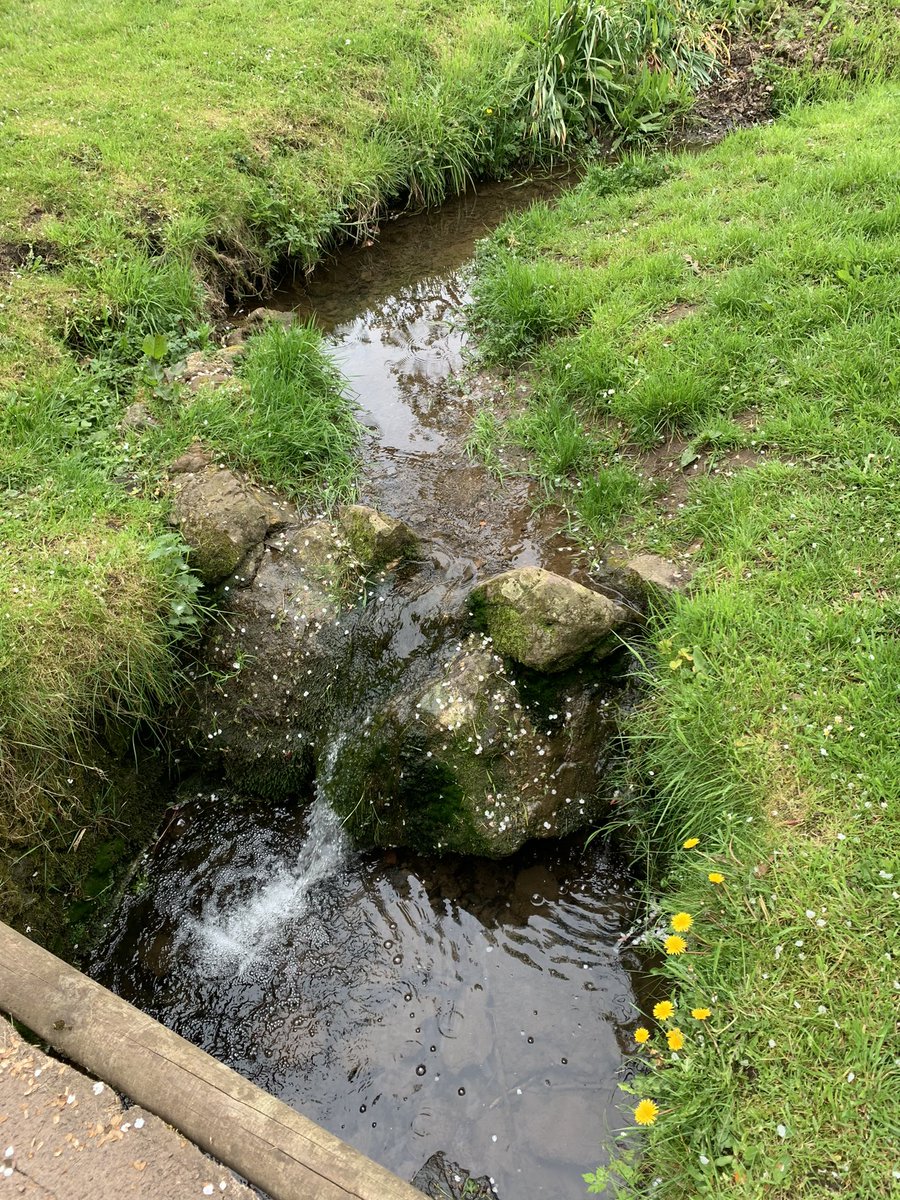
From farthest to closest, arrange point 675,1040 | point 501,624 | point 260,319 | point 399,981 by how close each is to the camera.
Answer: point 260,319, point 501,624, point 399,981, point 675,1040

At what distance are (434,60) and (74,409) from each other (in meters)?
5.67

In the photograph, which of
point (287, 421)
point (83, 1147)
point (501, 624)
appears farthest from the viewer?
point (287, 421)

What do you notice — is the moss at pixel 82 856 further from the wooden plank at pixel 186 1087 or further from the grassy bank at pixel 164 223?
the wooden plank at pixel 186 1087

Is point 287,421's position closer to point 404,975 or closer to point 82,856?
point 82,856

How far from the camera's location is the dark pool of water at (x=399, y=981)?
292cm

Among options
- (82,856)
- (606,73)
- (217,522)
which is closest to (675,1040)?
(82,856)

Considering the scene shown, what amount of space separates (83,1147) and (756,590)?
3168 millimetres

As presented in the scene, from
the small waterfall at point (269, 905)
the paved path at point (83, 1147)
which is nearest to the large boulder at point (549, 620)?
the small waterfall at point (269, 905)

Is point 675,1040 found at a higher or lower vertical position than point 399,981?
higher

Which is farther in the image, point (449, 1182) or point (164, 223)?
point (164, 223)

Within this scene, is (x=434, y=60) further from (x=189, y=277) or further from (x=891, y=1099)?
(x=891, y=1099)

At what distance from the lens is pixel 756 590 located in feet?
11.9

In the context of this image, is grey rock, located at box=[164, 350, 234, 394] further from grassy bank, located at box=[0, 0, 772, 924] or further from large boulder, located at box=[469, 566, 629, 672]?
large boulder, located at box=[469, 566, 629, 672]

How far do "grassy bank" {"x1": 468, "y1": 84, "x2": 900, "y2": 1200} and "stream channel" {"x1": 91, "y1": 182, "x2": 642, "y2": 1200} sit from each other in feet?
0.85
